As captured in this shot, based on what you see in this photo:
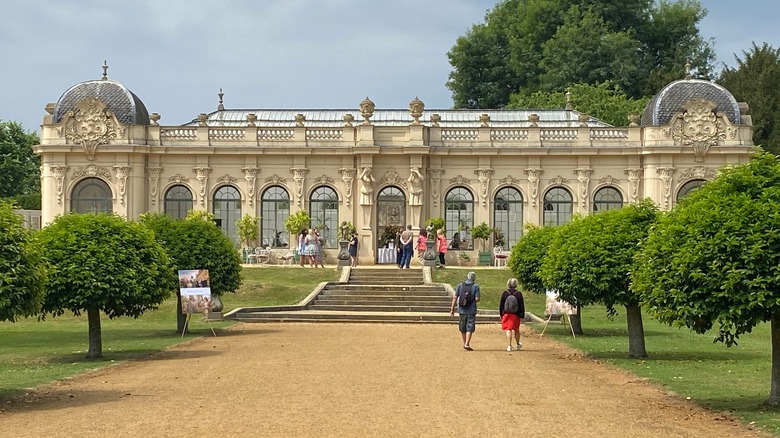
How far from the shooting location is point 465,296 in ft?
80.6

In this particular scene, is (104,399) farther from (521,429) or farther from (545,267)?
(545,267)

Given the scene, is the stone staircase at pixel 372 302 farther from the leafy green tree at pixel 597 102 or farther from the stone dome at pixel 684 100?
the leafy green tree at pixel 597 102

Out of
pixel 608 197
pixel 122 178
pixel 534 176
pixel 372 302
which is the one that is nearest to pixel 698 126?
pixel 608 197

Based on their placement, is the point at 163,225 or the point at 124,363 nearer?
the point at 124,363

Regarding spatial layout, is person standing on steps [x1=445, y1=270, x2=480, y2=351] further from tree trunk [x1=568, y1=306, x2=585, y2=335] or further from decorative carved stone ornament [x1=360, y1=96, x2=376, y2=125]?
decorative carved stone ornament [x1=360, y1=96, x2=376, y2=125]

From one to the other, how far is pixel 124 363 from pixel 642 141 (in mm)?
29559

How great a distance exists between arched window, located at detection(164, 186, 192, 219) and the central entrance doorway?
25.0ft

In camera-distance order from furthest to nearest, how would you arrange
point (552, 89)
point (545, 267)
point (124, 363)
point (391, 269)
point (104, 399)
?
1. point (552, 89)
2. point (391, 269)
3. point (545, 267)
4. point (124, 363)
5. point (104, 399)

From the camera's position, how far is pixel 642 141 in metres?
46.4

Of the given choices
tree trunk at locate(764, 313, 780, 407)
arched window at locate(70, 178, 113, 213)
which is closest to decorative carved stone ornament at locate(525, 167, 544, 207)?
arched window at locate(70, 178, 113, 213)

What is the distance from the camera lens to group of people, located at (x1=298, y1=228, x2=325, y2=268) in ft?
146

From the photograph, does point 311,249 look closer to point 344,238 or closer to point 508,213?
A: point 344,238

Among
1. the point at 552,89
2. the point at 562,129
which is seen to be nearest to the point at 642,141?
the point at 562,129

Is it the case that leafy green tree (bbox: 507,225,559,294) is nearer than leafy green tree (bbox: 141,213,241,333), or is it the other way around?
leafy green tree (bbox: 141,213,241,333)
